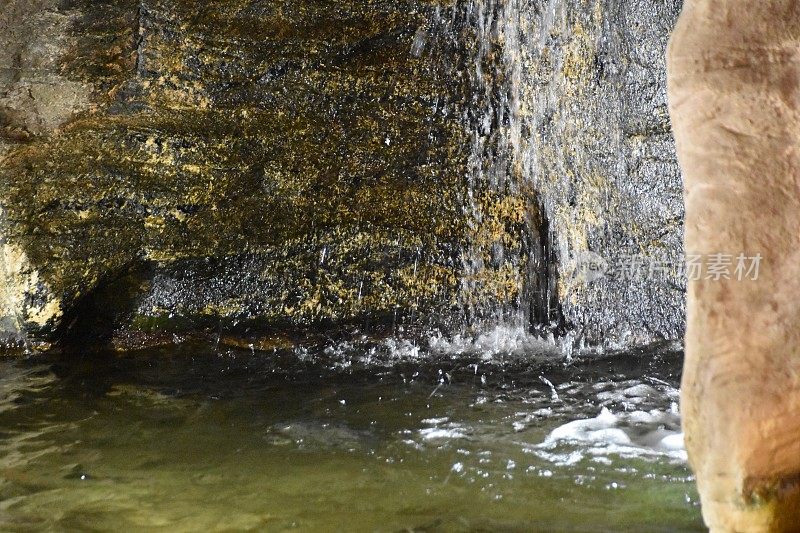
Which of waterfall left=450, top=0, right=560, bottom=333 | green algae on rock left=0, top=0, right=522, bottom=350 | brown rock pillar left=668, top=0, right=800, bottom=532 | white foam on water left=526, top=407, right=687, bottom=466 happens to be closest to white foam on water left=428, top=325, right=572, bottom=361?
waterfall left=450, top=0, right=560, bottom=333

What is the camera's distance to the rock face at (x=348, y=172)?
5016 millimetres

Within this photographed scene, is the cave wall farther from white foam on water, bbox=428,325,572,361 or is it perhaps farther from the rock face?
white foam on water, bbox=428,325,572,361

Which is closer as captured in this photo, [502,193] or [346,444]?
[346,444]

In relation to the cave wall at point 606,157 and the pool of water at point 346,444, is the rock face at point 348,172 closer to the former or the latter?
the cave wall at point 606,157

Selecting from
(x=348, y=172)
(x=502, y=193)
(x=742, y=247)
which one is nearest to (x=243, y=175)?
(x=348, y=172)

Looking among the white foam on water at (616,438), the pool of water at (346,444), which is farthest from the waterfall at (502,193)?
the white foam on water at (616,438)

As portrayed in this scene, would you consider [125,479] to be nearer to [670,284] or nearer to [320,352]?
[320,352]

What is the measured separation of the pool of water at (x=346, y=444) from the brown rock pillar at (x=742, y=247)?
0.50 m

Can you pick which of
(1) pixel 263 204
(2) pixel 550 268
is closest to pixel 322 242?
(1) pixel 263 204

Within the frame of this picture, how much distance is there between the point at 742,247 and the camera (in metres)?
2.15

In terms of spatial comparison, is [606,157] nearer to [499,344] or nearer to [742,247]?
[499,344]

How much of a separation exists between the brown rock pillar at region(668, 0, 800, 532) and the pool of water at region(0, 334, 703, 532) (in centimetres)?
50

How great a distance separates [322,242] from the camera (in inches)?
209

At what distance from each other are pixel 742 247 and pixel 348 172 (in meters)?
3.41
